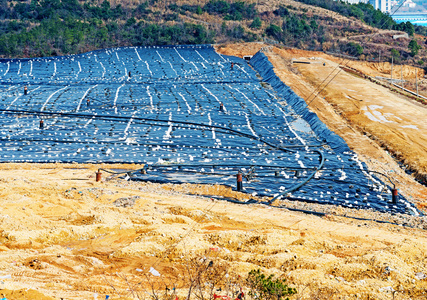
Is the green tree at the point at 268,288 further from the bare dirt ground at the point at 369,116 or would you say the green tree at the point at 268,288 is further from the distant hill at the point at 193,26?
the distant hill at the point at 193,26

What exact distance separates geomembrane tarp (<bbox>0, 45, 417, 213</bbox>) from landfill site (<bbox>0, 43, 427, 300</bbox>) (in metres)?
0.10

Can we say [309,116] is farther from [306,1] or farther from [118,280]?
[306,1]

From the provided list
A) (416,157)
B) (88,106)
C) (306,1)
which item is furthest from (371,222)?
(306,1)

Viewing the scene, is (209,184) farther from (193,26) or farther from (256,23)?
(256,23)

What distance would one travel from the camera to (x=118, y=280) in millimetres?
8438

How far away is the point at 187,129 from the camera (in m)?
21.2

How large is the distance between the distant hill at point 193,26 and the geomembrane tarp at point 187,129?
26.0ft

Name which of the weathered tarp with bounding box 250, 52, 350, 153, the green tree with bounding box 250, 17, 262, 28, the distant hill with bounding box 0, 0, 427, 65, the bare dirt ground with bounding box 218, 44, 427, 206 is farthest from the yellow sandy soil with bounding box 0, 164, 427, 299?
the green tree with bounding box 250, 17, 262, 28

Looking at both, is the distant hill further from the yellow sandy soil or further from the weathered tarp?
the yellow sandy soil

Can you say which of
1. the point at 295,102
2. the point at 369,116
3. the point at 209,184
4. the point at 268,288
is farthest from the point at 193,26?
the point at 268,288

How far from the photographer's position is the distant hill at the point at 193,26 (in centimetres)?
4159

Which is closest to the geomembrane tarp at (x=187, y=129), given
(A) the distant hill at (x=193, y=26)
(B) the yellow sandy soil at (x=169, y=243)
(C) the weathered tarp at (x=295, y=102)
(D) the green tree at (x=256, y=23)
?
(C) the weathered tarp at (x=295, y=102)

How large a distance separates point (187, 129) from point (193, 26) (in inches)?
1141

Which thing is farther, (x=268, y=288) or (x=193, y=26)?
(x=193, y=26)
